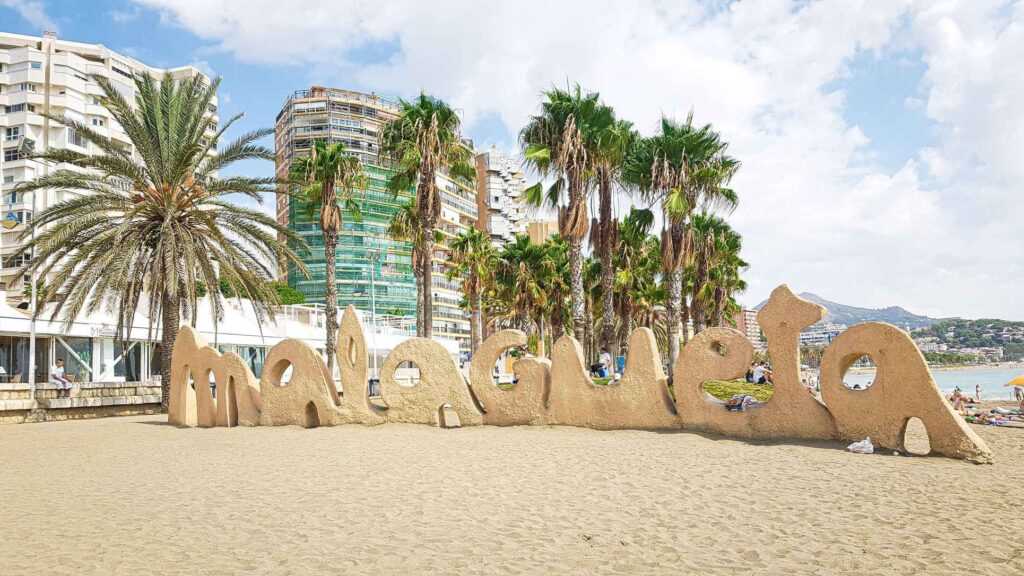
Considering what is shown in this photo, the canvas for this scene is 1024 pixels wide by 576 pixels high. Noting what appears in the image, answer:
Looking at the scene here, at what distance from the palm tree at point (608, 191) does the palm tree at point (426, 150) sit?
5.37 metres

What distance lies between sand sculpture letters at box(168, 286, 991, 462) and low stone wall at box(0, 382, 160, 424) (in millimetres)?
5085

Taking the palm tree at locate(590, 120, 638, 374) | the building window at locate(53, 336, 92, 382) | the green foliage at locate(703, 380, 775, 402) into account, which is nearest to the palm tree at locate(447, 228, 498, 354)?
the palm tree at locate(590, 120, 638, 374)

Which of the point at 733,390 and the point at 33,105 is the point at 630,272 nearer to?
the point at 733,390

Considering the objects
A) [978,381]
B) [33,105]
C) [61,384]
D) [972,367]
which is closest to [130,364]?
[61,384]

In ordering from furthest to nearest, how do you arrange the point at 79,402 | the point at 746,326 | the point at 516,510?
the point at 746,326, the point at 79,402, the point at 516,510

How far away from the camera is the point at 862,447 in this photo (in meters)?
11.2

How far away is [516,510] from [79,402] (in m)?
18.9

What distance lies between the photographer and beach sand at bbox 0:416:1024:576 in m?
5.87

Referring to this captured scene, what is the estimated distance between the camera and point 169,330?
20984mm

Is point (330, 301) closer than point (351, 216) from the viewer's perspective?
Yes

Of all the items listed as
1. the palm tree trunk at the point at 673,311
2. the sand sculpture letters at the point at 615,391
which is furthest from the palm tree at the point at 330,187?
the palm tree trunk at the point at 673,311

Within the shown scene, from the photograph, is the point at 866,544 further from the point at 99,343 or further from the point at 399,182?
the point at 99,343

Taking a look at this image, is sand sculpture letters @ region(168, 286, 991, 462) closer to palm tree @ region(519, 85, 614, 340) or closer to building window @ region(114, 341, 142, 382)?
palm tree @ region(519, 85, 614, 340)

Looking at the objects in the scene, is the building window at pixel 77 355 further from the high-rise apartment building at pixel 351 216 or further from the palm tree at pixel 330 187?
the high-rise apartment building at pixel 351 216
